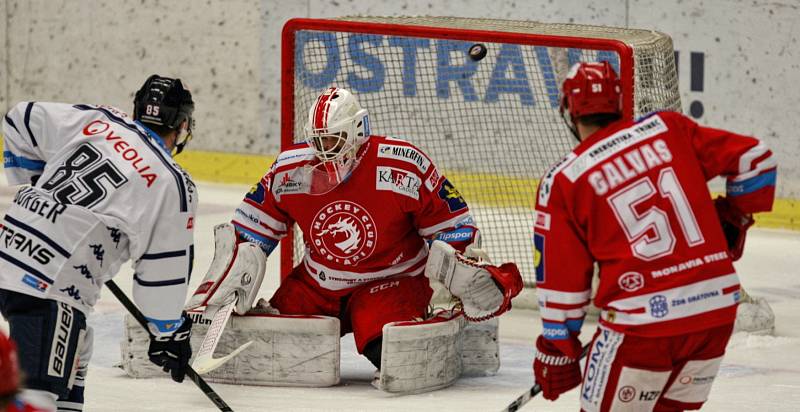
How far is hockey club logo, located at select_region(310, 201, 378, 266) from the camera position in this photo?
159 inches

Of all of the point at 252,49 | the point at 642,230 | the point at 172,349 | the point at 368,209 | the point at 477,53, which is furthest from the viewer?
the point at 252,49

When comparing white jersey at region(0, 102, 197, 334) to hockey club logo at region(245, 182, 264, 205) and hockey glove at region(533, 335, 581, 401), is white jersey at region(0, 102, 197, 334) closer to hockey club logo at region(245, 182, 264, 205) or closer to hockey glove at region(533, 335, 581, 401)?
hockey glove at region(533, 335, 581, 401)

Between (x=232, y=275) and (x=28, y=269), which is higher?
(x=28, y=269)

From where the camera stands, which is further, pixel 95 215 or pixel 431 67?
pixel 431 67

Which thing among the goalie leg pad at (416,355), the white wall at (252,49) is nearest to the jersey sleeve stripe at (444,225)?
the goalie leg pad at (416,355)

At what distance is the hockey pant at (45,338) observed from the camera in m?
2.74

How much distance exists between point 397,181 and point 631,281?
1550 mm

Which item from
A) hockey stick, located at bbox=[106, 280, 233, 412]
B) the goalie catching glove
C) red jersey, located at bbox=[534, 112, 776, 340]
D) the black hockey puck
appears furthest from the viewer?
the black hockey puck

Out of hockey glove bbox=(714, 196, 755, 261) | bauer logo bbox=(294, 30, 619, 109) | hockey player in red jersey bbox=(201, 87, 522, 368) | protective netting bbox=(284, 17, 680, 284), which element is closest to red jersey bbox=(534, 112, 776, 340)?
hockey glove bbox=(714, 196, 755, 261)

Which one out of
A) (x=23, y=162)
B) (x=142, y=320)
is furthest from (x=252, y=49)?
(x=23, y=162)

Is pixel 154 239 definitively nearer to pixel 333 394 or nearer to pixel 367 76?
pixel 333 394

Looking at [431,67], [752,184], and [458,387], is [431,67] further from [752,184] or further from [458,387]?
[752,184]

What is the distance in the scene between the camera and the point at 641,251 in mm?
2508

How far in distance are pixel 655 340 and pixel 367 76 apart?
3.29 metres
